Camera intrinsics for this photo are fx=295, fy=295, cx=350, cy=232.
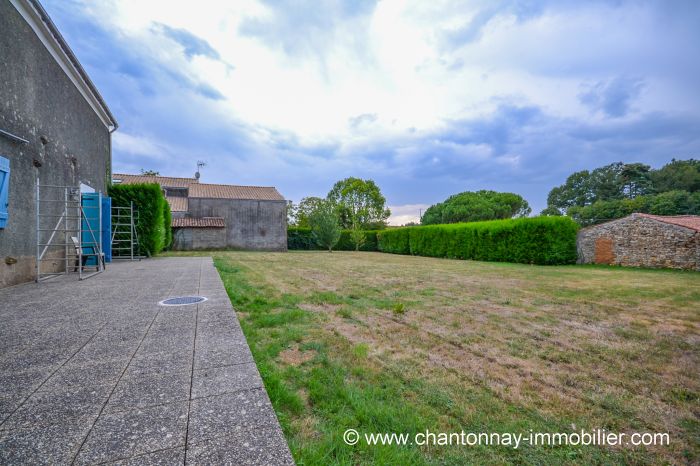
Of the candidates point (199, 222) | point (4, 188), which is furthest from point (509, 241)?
point (199, 222)

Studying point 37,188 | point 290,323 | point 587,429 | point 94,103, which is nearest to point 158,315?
point 290,323

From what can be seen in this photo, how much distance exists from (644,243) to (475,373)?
15.3 m

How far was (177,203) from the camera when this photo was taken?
25672 mm

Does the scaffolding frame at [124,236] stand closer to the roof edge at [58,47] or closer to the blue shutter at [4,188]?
the roof edge at [58,47]

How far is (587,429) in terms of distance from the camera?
1771 mm

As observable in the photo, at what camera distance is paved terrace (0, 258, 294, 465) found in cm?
114

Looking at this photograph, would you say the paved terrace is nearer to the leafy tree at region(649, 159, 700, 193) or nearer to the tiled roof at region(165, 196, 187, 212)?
the tiled roof at region(165, 196, 187, 212)

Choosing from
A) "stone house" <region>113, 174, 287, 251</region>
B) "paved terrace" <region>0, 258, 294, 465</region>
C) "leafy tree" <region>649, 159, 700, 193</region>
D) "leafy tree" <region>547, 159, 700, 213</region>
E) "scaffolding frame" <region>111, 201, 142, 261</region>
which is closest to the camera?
"paved terrace" <region>0, 258, 294, 465</region>

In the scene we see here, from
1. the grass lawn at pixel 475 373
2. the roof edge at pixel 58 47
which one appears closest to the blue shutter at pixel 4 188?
the roof edge at pixel 58 47

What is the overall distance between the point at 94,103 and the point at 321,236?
Result: 1795 cm

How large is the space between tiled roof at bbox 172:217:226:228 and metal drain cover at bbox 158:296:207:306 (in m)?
21.0

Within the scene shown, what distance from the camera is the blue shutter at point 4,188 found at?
482 centimetres

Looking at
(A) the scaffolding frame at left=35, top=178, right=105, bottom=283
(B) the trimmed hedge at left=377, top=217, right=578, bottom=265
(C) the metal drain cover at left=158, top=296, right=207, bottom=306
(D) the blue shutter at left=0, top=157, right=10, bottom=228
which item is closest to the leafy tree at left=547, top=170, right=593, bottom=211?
(B) the trimmed hedge at left=377, top=217, right=578, bottom=265

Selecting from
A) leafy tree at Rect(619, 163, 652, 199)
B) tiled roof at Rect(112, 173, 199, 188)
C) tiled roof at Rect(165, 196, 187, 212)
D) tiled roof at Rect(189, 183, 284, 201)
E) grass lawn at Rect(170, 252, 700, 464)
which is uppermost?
leafy tree at Rect(619, 163, 652, 199)
